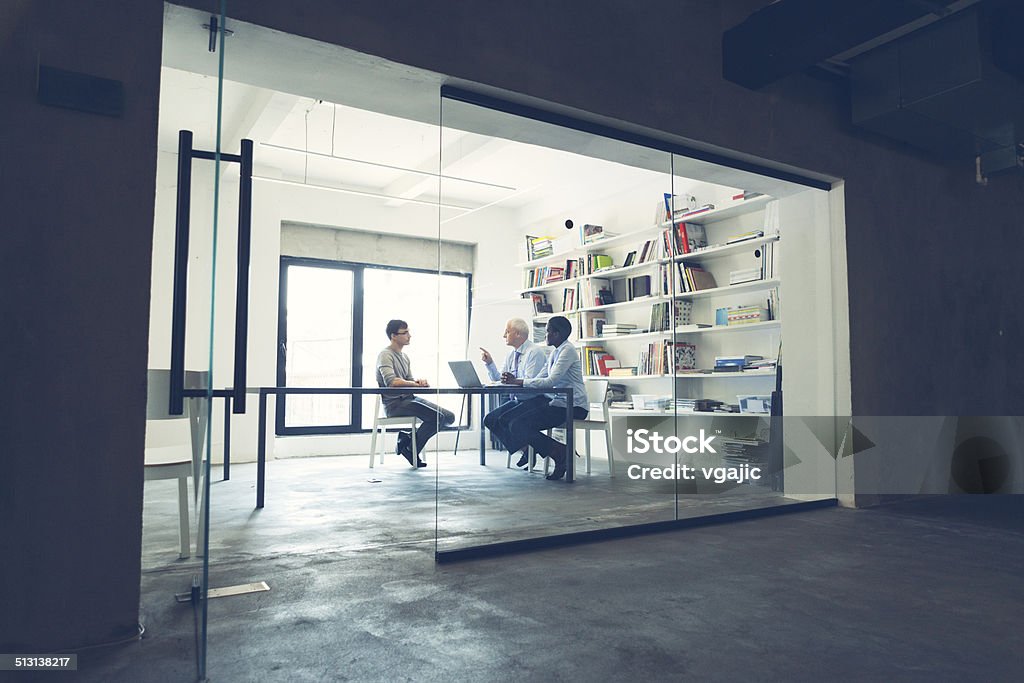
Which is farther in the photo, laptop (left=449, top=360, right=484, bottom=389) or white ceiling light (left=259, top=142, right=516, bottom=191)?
white ceiling light (left=259, top=142, right=516, bottom=191)

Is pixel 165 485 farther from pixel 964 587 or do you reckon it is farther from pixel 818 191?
pixel 818 191

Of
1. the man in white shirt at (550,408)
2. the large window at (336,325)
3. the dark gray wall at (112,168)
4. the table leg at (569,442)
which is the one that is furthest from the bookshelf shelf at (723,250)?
the large window at (336,325)

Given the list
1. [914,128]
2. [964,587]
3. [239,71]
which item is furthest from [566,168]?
[964,587]

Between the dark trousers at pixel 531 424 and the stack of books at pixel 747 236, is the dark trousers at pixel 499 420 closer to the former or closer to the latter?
the dark trousers at pixel 531 424

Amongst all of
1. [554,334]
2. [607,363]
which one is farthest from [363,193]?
[554,334]

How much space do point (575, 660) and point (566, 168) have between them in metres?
4.53

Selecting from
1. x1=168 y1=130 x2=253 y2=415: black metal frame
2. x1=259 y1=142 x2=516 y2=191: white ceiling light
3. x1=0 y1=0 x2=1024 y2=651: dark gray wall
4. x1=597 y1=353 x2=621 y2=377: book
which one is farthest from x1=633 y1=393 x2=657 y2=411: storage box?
x1=168 y1=130 x2=253 y2=415: black metal frame

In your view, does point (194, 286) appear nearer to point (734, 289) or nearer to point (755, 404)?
point (755, 404)

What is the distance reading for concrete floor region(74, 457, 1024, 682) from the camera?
204 centimetres

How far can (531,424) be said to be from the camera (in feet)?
15.5

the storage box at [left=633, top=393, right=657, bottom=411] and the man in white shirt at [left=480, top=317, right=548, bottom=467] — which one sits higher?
the man in white shirt at [left=480, top=317, right=548, bottom=467]

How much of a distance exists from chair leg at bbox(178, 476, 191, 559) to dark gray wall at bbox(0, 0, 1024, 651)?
3.36 feet

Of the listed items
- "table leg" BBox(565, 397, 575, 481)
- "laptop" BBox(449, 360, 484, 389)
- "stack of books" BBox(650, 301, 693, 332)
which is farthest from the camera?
"stack of books" BBox(650, 301, 693, 332)

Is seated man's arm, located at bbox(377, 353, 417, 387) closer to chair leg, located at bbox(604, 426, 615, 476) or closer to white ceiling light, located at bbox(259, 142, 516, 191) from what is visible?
white ceiling light, located at bbox(259, 142, 516, 191)
